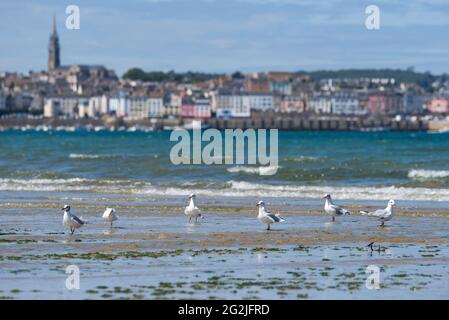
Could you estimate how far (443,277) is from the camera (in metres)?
14.3

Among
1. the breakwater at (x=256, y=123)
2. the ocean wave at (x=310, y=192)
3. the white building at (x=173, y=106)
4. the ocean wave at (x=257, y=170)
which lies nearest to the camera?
A: the ocean wave at (x=310, y=192)

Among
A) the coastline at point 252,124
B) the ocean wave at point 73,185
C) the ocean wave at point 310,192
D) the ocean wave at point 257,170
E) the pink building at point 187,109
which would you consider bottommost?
the coastline at point 252,124

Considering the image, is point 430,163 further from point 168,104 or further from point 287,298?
point 168,104

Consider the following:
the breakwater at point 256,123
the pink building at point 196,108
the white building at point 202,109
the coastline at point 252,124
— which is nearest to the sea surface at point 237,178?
the breakwater at point 256,123

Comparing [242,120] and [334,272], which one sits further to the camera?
[242,120]

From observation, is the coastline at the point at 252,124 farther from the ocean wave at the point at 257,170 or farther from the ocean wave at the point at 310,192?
the ocean wave at the point at 310,192

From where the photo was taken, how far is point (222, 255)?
637 inches

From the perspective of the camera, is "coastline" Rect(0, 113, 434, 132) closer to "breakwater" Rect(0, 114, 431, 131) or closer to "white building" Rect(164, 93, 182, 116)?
"breakwater" Rect(0, 114, 431, 131)

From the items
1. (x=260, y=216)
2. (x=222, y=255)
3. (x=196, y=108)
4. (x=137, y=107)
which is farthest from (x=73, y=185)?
(x=137, y=107)

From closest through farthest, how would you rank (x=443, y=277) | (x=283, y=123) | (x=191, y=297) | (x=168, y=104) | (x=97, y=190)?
1. (x=191, y=297)
2. (x=443, y=277)
3. (x=97, y=190)
4. (x=283, y=123)
5. (x=168, y=104)

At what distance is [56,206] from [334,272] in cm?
1122

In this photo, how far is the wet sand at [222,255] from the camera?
1334 centimetres

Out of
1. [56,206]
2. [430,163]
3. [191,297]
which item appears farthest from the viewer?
[430,163]

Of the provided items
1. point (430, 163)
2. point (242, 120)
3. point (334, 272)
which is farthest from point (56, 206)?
point (242, 120)
